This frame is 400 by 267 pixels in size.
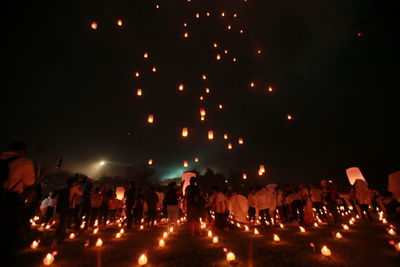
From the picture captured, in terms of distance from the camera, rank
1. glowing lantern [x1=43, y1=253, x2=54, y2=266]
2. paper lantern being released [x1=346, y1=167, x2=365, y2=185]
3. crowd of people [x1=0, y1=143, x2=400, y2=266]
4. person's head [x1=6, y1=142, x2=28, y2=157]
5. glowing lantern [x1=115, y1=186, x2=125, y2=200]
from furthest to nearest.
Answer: glowing lantern [x1=115, y1=186, x2=125, y2=200], paper lantern being released [x1=346, y1=167, x2=365, y2=185], crowd of people [x1=0, y1=143, x2=400, y2=266], glowing lantern [x1=43, y1=253, x2=54, y2=266], person's head [x1=6, y1=142, x2=28, y2=157]

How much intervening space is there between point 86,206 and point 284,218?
30.9 feet

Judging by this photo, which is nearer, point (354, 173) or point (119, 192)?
point (354, 173)

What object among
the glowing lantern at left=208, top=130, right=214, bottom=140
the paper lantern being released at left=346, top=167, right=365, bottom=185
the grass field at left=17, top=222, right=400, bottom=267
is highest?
the glowing lantern at left=208, top=130, right=214, bottom=140

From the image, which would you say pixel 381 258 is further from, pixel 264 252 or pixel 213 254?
pixel 213 254

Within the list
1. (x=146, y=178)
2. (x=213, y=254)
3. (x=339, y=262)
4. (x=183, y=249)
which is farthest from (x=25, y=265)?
(x=146, y=178)

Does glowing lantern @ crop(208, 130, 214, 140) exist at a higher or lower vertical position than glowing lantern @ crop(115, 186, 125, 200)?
higher

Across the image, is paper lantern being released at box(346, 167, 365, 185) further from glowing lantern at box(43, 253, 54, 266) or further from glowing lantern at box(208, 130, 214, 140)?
glowing lantern at box(43, 253, 54, 266)

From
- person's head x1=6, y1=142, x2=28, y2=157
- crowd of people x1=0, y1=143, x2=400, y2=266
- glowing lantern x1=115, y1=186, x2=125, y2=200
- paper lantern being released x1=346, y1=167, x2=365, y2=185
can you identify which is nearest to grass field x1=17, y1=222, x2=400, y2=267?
crowd of people x1=0, y1=143, x2=400, y2=266

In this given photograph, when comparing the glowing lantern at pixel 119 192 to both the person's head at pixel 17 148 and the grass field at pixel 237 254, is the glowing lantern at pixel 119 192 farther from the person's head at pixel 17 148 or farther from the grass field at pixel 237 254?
the person's head at pixel 17 148

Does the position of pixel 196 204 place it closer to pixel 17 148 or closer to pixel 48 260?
pixel 48 260

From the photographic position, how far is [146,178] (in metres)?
54.8

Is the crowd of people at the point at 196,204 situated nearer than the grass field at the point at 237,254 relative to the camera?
No

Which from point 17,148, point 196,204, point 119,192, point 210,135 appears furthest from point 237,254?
point 119,192

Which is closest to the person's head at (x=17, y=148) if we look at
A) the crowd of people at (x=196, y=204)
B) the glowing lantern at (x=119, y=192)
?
the crowd of people at (x=196, y=204)
